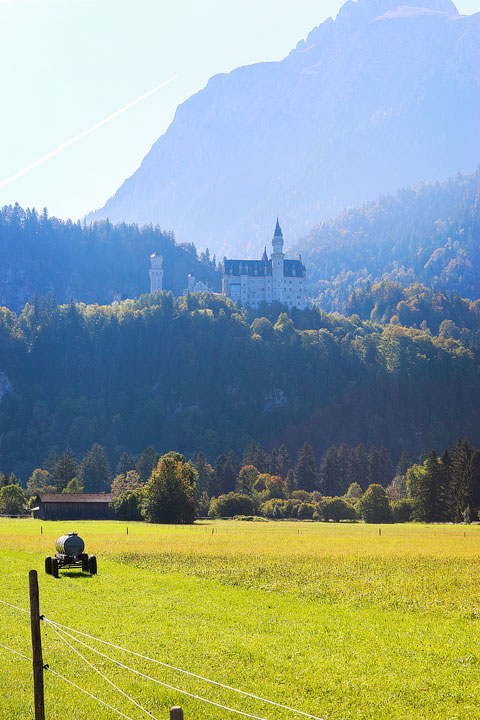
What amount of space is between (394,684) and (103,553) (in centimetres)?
3700

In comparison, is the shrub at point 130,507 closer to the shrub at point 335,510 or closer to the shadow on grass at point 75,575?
the shrub at point 335,510

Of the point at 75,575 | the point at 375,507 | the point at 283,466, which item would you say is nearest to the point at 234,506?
the point at 375,507

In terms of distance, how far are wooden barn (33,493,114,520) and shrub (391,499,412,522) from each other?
44485mm

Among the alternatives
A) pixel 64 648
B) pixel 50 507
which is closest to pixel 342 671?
pixel 64 648

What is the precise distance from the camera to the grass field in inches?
914

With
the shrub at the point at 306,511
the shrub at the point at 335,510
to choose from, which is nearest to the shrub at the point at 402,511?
the shrub at the point at 335,510

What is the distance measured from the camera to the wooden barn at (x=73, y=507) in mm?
125188

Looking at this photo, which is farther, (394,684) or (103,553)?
(103,553)

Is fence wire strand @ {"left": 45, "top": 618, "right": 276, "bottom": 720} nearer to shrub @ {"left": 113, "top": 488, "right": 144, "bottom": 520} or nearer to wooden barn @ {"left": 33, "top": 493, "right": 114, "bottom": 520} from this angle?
shrub @ {"left": 113, "top": 488, "right": 144, "bottom": 520}

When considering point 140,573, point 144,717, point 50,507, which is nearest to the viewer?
point 144,717

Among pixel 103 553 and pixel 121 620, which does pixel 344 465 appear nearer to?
pixel 103 553

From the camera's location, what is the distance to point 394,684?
24.3 metres

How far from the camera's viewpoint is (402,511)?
126375 mm

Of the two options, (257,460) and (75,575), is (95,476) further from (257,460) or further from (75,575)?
(75,575)
